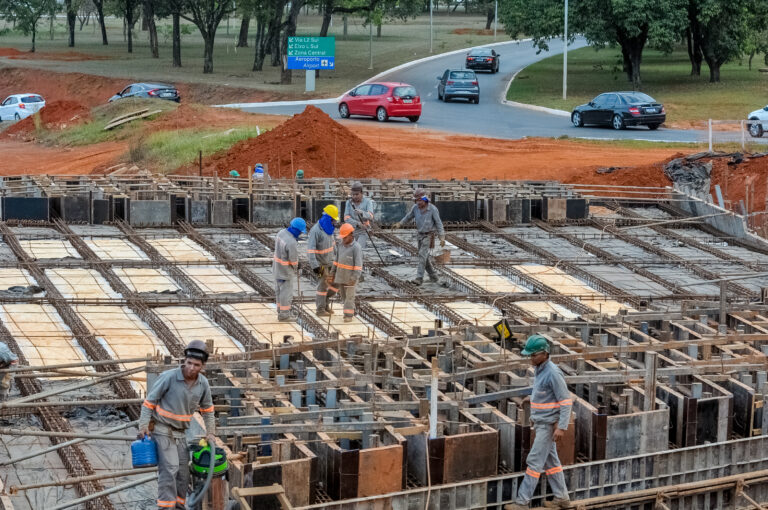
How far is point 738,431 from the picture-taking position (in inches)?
494

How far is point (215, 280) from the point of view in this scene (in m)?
18.2

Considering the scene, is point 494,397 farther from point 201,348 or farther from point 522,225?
point 522,225

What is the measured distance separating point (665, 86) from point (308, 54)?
1298 centimetres

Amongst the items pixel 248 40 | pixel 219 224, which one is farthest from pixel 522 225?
pixel 248 40

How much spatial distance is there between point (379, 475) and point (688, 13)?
38.1 metres

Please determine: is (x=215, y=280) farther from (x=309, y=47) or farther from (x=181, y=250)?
(x=309, y=47)

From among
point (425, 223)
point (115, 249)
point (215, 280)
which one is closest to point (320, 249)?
point (425, 223)

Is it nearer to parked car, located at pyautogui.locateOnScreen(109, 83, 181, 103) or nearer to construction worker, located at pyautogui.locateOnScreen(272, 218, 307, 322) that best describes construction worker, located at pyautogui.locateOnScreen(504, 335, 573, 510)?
construction worker, located at pyautogui.locateOnScreen(272, 218, 307, 322)

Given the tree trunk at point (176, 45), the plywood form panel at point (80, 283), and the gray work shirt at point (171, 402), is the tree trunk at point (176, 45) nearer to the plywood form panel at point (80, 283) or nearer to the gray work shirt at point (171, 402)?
the plywood form panel at point (80, 283)

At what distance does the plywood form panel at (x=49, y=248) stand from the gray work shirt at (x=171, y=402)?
10.1 meters

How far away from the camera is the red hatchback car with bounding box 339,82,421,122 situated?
1484 inches

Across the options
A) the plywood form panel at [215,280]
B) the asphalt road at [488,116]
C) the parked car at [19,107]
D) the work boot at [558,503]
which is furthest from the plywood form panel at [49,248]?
the parked car at [19,107]

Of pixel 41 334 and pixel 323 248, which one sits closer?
pixel 41 334

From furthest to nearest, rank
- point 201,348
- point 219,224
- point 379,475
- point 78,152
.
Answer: point 78,152, point 219,224, point 379,475, point 201,348
